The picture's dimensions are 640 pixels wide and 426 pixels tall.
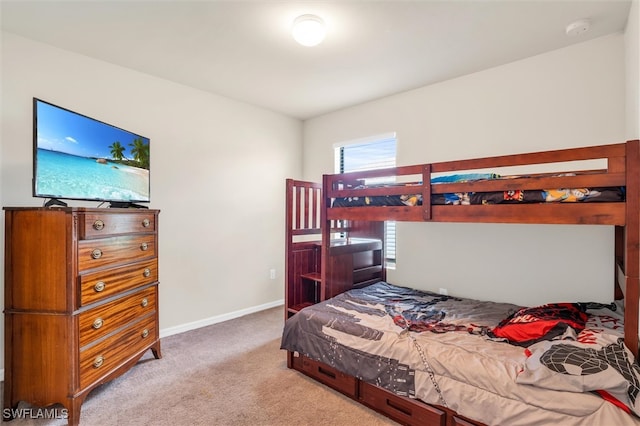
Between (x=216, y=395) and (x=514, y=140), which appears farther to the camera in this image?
(x=514, y=140)

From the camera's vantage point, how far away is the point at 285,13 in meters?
2.02

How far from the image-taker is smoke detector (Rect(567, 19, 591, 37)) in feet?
6.87

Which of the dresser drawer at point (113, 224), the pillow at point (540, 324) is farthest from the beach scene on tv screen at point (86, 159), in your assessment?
the pillow at point (540, 324)

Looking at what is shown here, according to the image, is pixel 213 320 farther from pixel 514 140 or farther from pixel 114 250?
pixel 514 140

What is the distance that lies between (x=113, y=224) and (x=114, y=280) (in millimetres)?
381

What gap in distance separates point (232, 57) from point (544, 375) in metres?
2.95

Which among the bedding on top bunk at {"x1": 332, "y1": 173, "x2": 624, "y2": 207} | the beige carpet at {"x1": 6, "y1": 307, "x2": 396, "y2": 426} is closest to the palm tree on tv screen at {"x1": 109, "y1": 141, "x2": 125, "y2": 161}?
the beige carpet at {"x1": 6, "y1": 307, "x2": 396, "y2": 426}

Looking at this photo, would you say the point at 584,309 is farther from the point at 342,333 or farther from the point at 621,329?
the point at 342,333

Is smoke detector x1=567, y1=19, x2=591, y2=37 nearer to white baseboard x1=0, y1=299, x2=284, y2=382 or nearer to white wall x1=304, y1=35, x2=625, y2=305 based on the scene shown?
white wall x1=304, y1=35, x2=625, y2=305

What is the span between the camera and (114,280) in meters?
2.09

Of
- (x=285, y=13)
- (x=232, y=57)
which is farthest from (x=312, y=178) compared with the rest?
(x=285, y=13)

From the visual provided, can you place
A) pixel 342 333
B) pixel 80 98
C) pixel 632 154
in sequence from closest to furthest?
pixel 632 154 < pixel 342 333 < pixel 80 98

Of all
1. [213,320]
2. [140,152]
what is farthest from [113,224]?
[213,320]

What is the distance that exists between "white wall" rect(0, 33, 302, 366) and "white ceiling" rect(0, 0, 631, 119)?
8.8 inches
